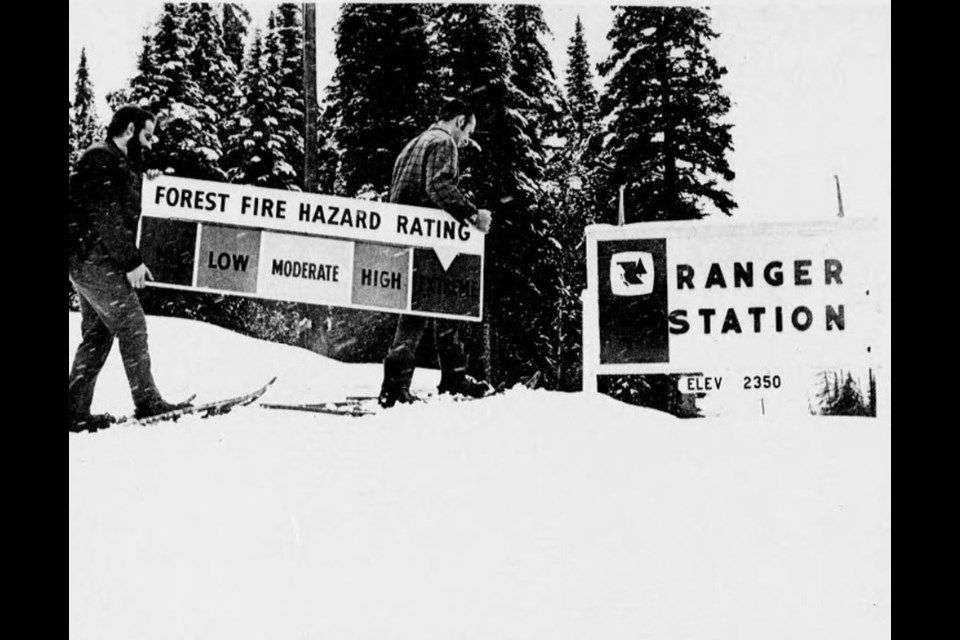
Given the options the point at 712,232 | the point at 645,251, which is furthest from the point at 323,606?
the point at 712,232

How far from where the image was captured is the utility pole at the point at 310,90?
636 centimetres

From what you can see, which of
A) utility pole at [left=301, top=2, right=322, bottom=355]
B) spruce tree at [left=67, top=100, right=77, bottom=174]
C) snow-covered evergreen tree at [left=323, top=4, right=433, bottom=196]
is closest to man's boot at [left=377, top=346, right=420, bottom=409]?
utility pole at [left=301, top=2, right=322, bottom=355]

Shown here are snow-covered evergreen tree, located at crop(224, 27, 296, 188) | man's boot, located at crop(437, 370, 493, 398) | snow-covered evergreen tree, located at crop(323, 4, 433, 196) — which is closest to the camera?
snow-covered evergreen tree, located at crop(224, 27, 296, 188)

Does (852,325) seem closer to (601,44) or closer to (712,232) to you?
(712,232)

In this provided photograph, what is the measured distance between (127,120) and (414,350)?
251 centimetres

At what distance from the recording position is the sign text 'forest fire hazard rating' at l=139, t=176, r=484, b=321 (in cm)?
613

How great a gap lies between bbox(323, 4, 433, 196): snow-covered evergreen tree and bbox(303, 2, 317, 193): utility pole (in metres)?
0.12

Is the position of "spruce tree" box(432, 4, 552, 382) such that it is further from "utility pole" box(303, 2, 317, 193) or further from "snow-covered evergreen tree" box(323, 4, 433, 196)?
"utility pole" box(303, 2, 317, 193)

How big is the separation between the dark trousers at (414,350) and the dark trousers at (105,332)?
1624 mm

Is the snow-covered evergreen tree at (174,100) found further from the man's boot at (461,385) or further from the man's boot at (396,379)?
the man's boot at (461,385)

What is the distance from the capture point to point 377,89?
6.52m

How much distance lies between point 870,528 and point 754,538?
2.68ft

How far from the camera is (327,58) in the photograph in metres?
6.47

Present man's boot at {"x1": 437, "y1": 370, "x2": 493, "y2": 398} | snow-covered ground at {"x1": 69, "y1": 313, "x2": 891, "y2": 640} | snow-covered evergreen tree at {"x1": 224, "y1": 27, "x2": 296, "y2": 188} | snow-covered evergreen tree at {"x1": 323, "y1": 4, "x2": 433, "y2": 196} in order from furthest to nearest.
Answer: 1. snow-covered evergreen tree at {"x1": 323, "y1": 4, "x2": 433, "y2": 196}
2. man's boot at {"x1": 437, "y1": 370, "x2": 493, "y2": 398}
3. snow-covered evergreen tree at {"x1": 224, "y1": 27, "x2": 296, "y2": 188}
4. snow-covered ground at {"x1": 69, "y1": 313, "x2": 891, "y2": 640}
